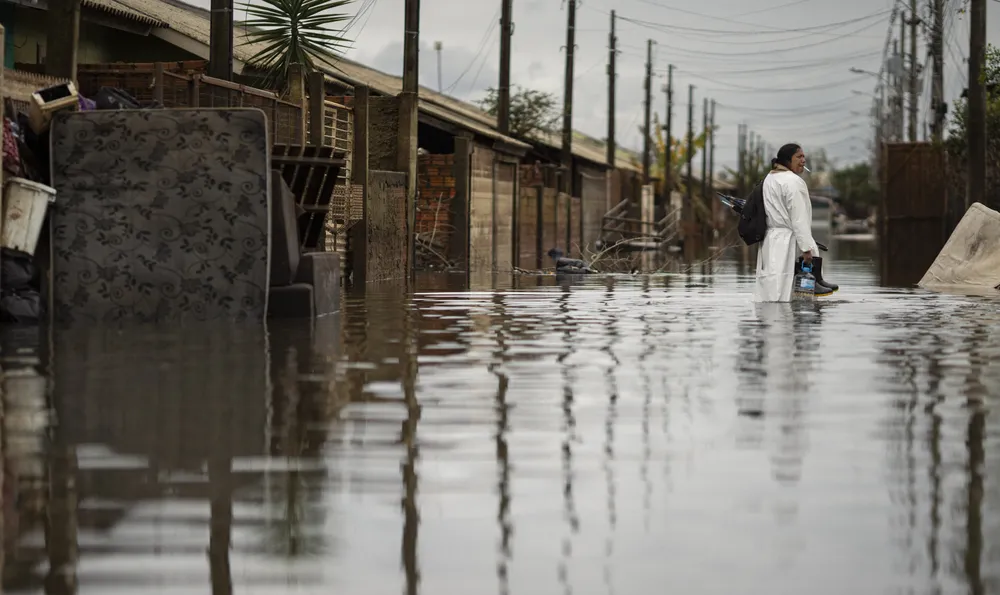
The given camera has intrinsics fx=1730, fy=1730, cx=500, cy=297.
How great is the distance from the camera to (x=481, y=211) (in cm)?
3369

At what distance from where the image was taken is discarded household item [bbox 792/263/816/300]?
1809cm

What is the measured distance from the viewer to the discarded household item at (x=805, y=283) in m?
18.1

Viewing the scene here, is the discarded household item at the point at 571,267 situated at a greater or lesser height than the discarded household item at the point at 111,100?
lesser

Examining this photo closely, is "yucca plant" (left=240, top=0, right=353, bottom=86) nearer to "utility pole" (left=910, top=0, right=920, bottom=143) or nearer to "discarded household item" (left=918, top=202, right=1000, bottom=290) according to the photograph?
"discarded household item" (left=918, top=202, right=1000, bottom=290)

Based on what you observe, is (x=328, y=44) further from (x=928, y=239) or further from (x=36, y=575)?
(x=928, y=239)

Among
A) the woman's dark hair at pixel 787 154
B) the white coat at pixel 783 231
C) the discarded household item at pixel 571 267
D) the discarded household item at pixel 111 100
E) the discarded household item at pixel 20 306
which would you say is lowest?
the discarded household item at pixel 20 306

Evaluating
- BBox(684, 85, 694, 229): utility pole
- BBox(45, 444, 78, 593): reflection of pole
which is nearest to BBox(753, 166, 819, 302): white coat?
BBox(45, 444, 78, 593): reflection of pole

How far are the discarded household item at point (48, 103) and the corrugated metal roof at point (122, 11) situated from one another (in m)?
9.57

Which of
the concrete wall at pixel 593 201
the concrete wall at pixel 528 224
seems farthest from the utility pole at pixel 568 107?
the concrete wall at pixel 528 224

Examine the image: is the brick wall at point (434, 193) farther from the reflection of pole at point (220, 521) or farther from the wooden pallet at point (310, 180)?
the reflection of pole at point (220, 521)

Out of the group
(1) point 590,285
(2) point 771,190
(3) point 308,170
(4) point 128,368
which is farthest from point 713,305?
(4) point 128,368

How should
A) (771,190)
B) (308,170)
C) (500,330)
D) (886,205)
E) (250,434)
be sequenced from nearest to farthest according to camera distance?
(250,434) → (500,330) → (308,170) → (771,190) → (886,205)

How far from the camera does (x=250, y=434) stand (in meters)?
7.12

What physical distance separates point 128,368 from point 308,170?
7104 millimetres
